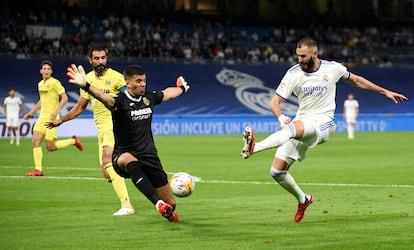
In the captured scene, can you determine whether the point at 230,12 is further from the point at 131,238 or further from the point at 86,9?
the point at 131,238

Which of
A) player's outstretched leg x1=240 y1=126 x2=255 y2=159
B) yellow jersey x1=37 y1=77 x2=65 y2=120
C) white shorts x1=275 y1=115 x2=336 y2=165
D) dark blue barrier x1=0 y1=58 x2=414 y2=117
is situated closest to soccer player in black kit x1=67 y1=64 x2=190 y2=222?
player's outstretched leg x1=240 y1=126 x2=255 y2=159

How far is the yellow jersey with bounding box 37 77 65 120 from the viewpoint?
19.2 meters

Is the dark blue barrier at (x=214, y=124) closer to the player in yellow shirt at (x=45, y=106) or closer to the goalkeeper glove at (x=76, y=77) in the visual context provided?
the player in yellow shirt at (x=45, y=106)

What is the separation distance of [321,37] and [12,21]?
21.5m

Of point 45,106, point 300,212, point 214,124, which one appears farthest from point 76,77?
point 214,124

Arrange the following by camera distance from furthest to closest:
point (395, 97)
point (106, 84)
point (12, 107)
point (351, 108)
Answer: point (351, 108)
point (12, 107)
point (106, 84)
point (395, 97)

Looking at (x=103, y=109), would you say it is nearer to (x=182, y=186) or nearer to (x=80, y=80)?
(x=182, y=186)

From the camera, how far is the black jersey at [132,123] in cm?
1090

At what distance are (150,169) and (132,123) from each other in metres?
0.64

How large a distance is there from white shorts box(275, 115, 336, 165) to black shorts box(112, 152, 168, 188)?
5.21ft

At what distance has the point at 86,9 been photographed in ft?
170

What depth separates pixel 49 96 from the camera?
1931 centimetres

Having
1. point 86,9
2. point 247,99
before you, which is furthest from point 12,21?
point 247,99

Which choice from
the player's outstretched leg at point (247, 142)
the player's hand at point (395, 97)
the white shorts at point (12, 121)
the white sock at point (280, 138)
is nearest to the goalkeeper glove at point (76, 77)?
the player's outstretched leg at point (247, 142)
